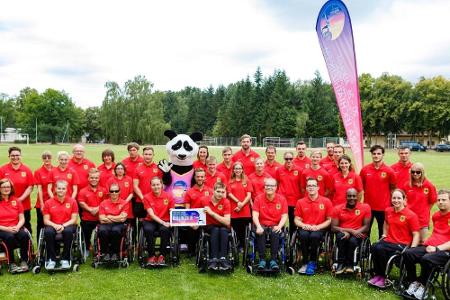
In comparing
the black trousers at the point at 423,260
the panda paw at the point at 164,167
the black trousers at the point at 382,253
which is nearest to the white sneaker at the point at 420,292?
the black trousers at the point at 423,260

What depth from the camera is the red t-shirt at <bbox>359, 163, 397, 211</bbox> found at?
5922 millimetres

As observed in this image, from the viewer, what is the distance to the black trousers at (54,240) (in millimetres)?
5430

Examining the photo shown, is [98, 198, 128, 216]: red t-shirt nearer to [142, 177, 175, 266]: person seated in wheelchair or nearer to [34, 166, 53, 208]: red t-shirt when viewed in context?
[142, 177, 175, 266]: person seated in wheelchair

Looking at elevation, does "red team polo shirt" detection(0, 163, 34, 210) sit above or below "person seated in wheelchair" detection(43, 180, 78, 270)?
above

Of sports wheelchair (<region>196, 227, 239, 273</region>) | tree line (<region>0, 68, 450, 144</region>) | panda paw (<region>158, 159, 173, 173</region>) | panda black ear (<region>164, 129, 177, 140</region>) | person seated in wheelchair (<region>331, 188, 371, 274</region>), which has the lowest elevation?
sports wheelchair (<region>196, 227, 239, 273</region>)

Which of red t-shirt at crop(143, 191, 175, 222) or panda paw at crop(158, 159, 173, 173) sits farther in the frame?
panda paw at crop(158, 159, 173, 173)

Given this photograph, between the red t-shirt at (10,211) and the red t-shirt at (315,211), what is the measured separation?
3.67 meters

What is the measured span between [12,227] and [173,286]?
7.29 ft

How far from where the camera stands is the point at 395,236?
16.8 ft

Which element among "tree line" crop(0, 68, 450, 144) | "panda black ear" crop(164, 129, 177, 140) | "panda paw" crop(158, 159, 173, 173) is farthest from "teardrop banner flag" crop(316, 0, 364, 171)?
"tree line" crop(0, 68, 450, 144)

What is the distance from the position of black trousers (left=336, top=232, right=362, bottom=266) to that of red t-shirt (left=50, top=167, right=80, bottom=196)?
3735mm

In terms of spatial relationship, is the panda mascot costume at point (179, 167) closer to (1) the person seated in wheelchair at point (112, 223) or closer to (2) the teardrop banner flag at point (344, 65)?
(1) the person seated in wheelchair at point (112, 223)

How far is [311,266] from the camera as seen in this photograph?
556cm

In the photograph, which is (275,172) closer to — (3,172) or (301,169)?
(301,169)
